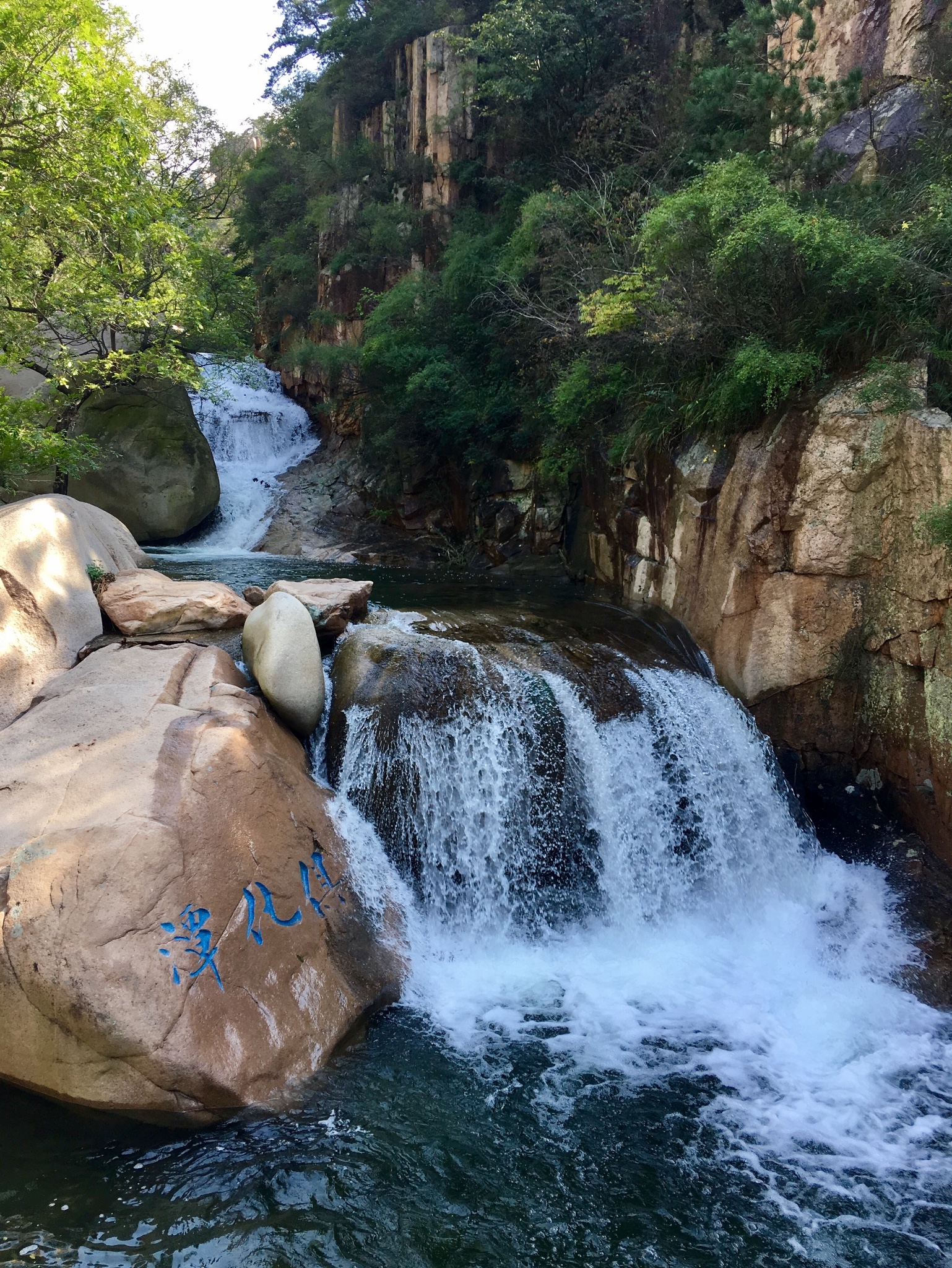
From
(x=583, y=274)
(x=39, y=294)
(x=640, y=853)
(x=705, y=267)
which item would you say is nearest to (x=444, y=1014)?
(x=640, y=853)

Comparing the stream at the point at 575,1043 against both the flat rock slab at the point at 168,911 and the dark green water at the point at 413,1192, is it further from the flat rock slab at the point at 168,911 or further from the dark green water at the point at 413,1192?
the flat rock slab at the point at 168,911

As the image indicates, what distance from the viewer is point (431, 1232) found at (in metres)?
3.51

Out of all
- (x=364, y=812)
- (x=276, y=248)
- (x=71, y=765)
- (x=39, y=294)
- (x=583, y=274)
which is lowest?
(x=364, y=812)

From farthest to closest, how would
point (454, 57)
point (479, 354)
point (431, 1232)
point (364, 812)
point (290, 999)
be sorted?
1. point (454, 57)
2. point (479, 354)
3. point (364, 812)
4. point (290, 999)
5. point (431, 1232)

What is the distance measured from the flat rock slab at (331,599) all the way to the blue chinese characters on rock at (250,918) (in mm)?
2305

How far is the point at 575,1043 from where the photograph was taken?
15.9ft

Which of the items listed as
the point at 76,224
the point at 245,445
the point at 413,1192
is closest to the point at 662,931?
the point at 413,1192

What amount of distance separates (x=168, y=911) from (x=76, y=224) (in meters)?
7.83

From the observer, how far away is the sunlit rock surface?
5.82m

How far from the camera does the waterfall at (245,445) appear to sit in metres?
15.9

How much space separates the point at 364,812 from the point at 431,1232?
9.83 ft

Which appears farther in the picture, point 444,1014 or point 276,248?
point 276,248

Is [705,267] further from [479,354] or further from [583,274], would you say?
[479,354]

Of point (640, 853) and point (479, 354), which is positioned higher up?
point (479, 354)
